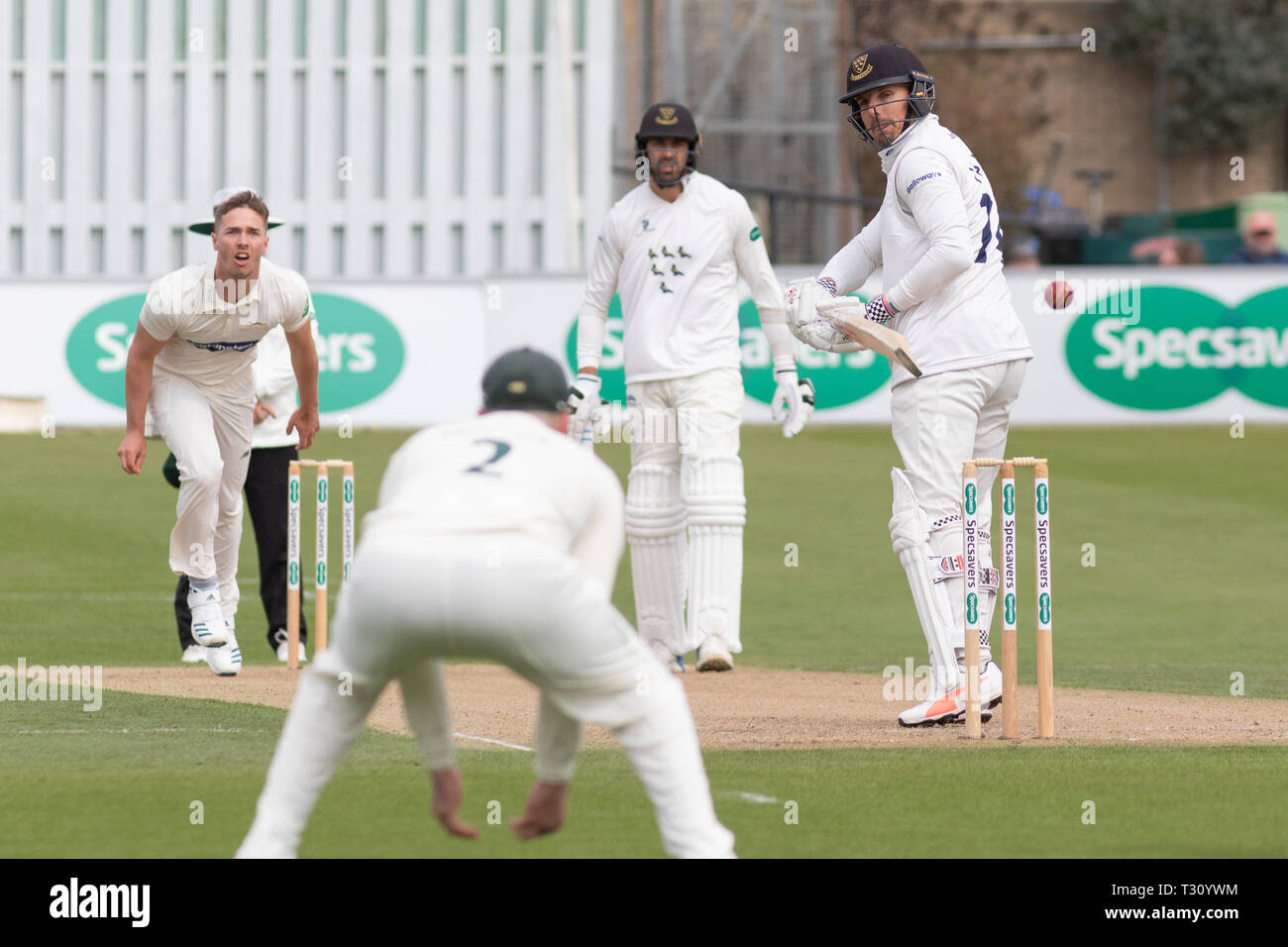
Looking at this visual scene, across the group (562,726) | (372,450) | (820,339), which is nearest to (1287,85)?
(372,450)

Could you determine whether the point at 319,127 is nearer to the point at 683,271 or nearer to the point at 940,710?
the point at 683,271

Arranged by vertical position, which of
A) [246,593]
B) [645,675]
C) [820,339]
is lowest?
[246,593]

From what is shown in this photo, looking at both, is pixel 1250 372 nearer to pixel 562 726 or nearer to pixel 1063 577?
pixel 1063 577

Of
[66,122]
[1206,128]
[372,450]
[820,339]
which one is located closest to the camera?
[820,339]

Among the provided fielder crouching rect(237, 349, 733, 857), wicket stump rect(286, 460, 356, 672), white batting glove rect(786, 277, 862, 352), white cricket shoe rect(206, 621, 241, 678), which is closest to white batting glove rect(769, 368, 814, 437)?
white batting glove rect(786, 277, 862, 352)

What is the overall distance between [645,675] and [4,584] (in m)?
10.3

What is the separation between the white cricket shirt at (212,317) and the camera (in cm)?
938

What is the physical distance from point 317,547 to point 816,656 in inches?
126

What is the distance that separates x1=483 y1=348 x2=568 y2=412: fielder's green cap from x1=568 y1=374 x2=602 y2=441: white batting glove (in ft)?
16.8

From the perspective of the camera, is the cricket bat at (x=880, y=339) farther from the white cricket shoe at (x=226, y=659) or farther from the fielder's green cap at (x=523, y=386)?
the white cricket shoe at (x=226, y=659)

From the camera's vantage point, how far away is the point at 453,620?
491 centimetres

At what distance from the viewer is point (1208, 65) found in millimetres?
51375

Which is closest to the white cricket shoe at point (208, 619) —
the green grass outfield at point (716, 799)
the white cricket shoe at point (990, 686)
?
the green grass outfield at point (716, 799)
